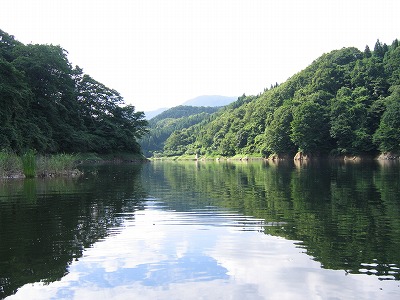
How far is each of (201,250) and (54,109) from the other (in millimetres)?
65651

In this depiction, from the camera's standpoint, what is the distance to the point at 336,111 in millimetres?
105750

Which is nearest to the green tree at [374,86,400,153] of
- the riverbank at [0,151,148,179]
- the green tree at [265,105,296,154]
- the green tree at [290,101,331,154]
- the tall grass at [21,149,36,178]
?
the green tree at [290,101,331,154]

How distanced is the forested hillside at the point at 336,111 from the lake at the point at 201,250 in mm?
86356

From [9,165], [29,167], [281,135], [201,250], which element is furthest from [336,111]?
[201,250]

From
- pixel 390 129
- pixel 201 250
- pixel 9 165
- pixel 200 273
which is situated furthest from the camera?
pixel 390 129

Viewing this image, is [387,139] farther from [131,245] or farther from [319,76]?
[131,245]

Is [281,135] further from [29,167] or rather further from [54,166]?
[29,167]

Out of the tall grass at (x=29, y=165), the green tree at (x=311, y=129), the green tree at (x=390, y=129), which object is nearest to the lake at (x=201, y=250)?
the tall grass at (x=29, y=165)

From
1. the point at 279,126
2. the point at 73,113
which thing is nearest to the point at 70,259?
the point at 73,113

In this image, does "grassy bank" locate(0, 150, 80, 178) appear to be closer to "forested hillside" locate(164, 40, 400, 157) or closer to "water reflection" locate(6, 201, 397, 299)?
"water reflection" locate(6, 201, 397, 299)

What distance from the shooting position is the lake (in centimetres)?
723

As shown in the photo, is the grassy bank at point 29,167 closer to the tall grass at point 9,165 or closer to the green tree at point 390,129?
the tall grass at point 9,165

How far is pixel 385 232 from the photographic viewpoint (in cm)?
1138

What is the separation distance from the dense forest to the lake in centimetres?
3320
